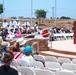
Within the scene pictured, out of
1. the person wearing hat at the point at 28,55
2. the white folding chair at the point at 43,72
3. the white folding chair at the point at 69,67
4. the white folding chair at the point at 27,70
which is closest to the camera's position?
the white folding chair at the point at 43,72

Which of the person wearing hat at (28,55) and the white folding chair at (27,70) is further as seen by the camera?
the person wearing hat at (28,55)

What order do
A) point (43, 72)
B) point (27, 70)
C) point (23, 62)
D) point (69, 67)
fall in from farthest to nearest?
point (23, 62)
point (69, 67)
point (27, 70)
point (43, 72)

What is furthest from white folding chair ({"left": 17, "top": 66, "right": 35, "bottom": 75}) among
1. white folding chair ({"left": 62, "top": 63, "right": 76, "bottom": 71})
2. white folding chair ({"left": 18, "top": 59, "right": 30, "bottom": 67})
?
white folding chair ({"left": 62, "top": 63, "right": 76, "bottom": 71})

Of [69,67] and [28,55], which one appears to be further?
[28,55]

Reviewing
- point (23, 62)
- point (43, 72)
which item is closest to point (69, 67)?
point (43, 72)

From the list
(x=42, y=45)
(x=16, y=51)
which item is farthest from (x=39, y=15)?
(x=16, y=51)

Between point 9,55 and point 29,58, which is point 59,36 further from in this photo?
point 9,55

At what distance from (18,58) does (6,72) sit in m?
4.27

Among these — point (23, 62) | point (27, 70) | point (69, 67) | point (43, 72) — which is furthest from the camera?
point (23, 62)

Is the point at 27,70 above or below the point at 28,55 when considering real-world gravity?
below

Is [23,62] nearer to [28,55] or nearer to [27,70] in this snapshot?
[28,55]

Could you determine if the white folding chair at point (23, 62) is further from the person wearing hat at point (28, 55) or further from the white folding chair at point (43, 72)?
the white folding chair at point (43, 72)

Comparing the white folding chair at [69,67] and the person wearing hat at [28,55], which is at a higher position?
the person wearing hat at [28,55]

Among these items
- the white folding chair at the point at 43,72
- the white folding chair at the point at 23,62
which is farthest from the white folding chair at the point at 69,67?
the white folding chair at the point at 43,72
